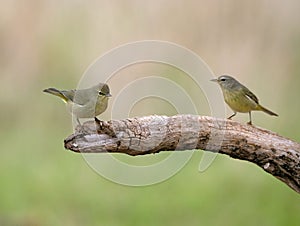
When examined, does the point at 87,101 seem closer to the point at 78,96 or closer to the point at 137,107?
the point at 78,96

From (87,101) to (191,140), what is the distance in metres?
0.23

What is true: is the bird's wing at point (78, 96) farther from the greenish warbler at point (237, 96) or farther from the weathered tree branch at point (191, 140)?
the greenish warbler at point (237, 96)

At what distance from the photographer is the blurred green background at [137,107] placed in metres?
2.60

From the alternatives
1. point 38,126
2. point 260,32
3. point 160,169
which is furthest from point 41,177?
point 260,32

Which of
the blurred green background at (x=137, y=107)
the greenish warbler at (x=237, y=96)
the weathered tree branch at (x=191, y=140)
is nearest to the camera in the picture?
the weathered tree branch at (x=191, y=140)

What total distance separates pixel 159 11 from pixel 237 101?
42.1 inches

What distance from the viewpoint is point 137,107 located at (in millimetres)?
2549

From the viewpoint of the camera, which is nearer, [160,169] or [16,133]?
[160,169]

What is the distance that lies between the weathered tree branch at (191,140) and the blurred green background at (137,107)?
37.9 inches

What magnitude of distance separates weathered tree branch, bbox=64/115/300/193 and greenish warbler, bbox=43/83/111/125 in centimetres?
3

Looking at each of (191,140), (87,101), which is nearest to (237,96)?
(191,140)

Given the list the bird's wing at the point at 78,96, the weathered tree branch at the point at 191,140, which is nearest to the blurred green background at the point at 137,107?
the weathered tree branch at the point at 191,140

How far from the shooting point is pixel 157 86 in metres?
2.35

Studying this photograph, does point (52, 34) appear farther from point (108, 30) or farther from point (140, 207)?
point (140, 207)
